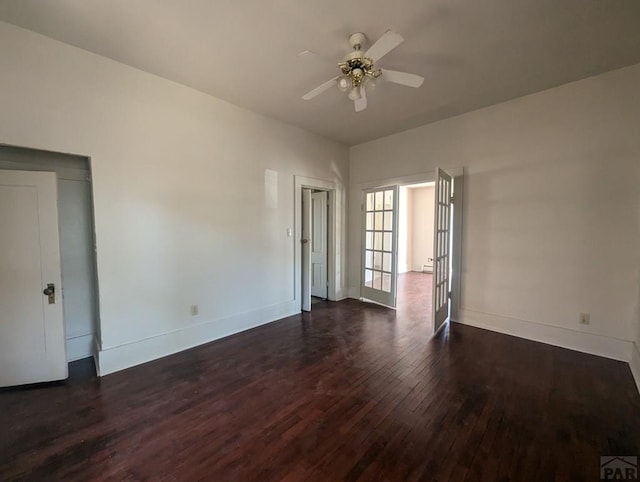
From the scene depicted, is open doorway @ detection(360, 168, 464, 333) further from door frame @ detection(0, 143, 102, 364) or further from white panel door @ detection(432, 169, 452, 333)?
door frame @ detection(0, 143, 102, 364)

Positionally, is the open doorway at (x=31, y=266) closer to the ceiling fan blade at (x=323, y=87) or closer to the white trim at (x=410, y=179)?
the ceiling fan blade at (x=323, y=87)

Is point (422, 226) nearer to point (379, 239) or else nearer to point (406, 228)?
point (406, 228)

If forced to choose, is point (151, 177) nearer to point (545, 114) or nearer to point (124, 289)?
point (124, 289)

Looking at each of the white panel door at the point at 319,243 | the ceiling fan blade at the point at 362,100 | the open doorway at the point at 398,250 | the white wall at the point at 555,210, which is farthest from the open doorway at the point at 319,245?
the ceiling fan blade at the point at 362,100

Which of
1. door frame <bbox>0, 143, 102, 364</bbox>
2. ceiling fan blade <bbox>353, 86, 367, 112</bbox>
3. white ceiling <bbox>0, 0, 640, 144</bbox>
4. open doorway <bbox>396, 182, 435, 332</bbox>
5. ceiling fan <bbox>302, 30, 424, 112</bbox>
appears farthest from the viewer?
open doorway <bbox>396, 182, 435, 332</bbox>

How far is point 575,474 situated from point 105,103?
14.8 feet

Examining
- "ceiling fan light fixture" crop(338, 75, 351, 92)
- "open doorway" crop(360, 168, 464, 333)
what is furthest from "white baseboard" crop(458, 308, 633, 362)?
"ceiling fan light fixture" crop(338, 75, 351, 92)

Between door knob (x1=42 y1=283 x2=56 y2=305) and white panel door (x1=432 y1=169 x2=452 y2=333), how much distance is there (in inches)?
159

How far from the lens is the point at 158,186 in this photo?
2.96 meters

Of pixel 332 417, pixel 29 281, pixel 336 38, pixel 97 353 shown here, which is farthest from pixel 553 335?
pixel 29 281

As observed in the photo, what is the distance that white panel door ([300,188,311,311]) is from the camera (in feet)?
15.0

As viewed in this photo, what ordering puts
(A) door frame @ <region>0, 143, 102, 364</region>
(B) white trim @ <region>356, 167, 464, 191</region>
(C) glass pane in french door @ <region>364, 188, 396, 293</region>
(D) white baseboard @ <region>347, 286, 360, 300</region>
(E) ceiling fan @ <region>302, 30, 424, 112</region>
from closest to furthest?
(E) ceiling fan @ <region>302, 30, 424, 112</region> < (A) door frame @ <region>0, 143, 102, 364</region> < (B) white trim @ <region>356, 167, 464, 191</region> < (C) glass pane in french door @ <region>364, 188, 396, 293</region> < (D) white baseboard @ <region>347, 286, 360, 300</region>

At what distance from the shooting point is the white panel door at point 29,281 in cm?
234

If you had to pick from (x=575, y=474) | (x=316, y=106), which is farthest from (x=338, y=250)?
(x=575, y=474)
